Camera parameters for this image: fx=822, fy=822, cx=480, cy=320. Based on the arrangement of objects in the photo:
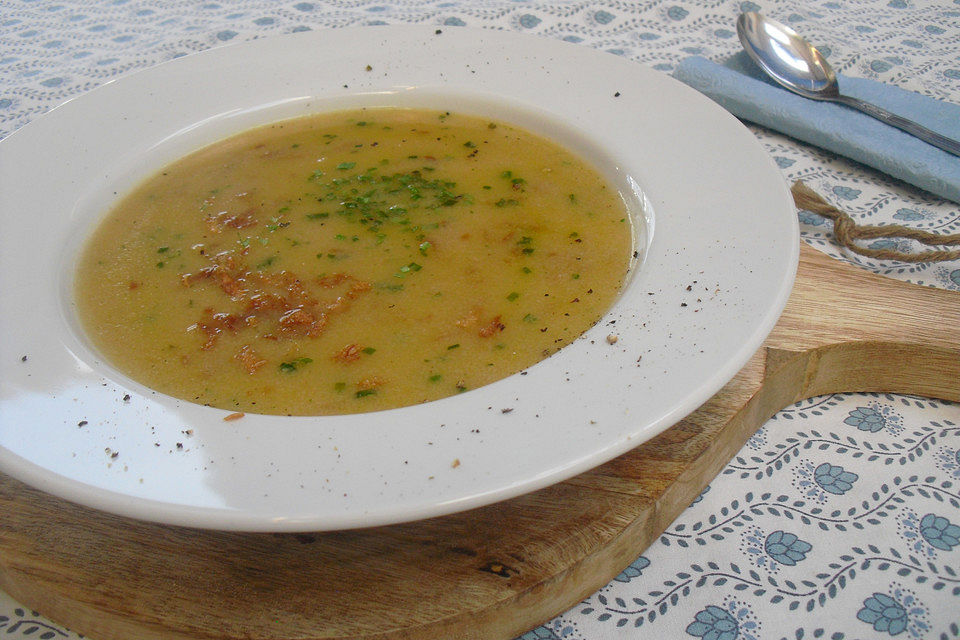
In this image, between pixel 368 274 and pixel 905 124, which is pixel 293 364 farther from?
pixel 905 124

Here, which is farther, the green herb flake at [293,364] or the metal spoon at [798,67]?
the metal spoon at [798,67]

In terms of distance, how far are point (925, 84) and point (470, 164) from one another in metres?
1.94

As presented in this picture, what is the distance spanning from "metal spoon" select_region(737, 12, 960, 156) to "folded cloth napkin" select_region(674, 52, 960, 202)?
0.03m

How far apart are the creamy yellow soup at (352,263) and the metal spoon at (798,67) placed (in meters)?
1.13

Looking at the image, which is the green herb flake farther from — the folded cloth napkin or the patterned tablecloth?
the folded cloth napkin

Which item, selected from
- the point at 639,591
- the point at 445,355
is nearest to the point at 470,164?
the point at 445,355

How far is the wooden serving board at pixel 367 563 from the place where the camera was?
150cm

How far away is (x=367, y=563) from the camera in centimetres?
157

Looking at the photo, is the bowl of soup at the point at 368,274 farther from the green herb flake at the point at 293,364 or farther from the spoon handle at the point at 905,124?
the spoon handle at the point at 905,124

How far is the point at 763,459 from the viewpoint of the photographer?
75.7 inches

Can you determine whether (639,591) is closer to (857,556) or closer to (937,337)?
(857,556)

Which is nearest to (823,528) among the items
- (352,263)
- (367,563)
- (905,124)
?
(367,563)

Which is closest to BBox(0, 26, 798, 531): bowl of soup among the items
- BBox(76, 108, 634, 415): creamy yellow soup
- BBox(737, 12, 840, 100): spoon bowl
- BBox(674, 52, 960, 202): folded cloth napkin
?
BBox(76, 108, 634, 415): creamy yellow soup

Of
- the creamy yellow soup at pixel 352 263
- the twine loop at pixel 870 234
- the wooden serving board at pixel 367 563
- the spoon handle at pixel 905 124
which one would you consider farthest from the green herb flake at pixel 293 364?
the spoon handle at pixel 905 124
